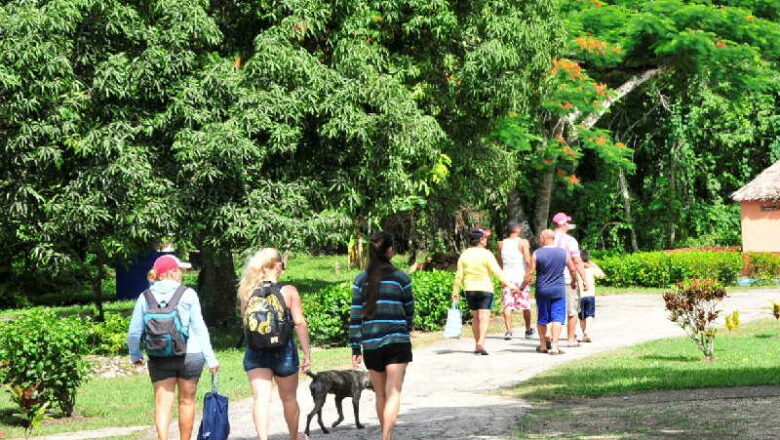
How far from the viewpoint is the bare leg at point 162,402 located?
29.7 ft

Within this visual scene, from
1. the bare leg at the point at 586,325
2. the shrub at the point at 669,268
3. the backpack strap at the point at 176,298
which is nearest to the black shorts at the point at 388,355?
the backpack strap at the point at 176,298

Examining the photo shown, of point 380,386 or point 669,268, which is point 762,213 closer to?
point 669,268

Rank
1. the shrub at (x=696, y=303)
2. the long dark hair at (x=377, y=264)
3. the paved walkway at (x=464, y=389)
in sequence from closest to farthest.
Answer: the long dark hair at (x=377, y=264) → the paved walkway at (x=464, y=389) → the shrub at (x=696, y=303)

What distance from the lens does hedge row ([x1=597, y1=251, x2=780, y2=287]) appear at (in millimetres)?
30172

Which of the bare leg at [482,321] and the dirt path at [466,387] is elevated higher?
the bare leg at [482,321]

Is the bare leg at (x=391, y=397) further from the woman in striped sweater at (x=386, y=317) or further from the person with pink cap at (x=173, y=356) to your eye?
the person with pink cap at (x=173, y=356)

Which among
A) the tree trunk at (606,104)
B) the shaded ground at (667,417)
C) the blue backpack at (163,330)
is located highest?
the tree trunk at (606,104)

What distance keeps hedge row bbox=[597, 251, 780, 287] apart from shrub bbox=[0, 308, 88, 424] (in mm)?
20540

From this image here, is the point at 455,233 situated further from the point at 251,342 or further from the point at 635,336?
the point at 251,342

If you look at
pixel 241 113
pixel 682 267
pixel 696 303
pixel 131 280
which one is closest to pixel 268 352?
pixel 696 303

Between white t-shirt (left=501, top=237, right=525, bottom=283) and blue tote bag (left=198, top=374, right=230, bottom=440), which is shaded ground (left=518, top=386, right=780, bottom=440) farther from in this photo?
white t-shirt (left=501, top=237, right=525, bottom=283)

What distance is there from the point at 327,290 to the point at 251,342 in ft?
33.8

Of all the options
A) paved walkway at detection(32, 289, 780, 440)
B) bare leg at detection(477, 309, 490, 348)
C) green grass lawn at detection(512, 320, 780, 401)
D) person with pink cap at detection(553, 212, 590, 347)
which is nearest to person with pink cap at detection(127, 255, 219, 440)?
paved walkway at detection(32, 289, 780, 440)

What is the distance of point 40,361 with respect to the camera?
12.3 metres
